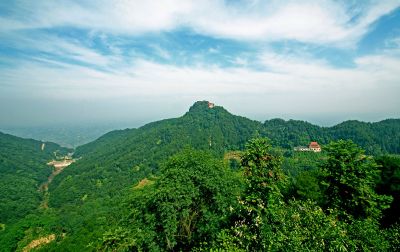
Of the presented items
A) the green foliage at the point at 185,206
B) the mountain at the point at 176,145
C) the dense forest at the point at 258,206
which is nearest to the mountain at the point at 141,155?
the mountain at the point at 176,145

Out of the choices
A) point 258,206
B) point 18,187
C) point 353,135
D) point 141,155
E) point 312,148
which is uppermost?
point 258,206

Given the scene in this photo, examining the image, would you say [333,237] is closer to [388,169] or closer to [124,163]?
[388,169]

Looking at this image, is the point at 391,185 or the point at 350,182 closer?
the point at 350,182

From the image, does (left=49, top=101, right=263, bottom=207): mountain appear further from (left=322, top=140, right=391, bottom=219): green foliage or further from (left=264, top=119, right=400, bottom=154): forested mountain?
(left=322, top=140, right=391, bottom=219): green foliage

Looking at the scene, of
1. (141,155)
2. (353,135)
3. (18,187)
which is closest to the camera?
(18,187)

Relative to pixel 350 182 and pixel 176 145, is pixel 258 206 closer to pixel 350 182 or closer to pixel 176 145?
pixel 350 182

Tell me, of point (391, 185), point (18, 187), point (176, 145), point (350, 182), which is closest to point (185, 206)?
point (350, 182)

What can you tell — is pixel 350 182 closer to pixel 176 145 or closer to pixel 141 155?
pixel 176 145

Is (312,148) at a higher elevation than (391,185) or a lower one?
lower

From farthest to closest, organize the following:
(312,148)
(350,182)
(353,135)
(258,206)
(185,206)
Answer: (353,135) < (312,148) < (185,206) < (350,182) < (258,206)

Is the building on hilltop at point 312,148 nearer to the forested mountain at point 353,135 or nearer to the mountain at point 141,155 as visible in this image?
the forested mountain at point 353,135

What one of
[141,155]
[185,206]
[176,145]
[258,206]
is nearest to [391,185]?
[258,206]
